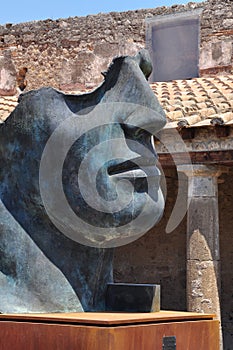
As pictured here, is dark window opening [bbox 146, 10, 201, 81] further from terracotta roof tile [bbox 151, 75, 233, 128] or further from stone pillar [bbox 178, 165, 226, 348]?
stone pillar [bbox 178, 165, 226, 348]

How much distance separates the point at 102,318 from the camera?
216cm

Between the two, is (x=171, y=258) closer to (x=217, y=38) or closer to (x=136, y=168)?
(x=217, y=38)

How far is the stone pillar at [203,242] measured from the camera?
8.20 meters

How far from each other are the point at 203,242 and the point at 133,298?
19.2ft

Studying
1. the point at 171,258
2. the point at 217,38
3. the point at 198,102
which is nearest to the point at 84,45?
the point at 217,38

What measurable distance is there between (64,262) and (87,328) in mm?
427

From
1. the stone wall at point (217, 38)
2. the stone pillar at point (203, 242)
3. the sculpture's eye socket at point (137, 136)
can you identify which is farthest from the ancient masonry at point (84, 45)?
the sculpture's eye socket at point (137, 136)

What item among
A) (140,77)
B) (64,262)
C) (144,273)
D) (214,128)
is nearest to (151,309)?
(64,262)

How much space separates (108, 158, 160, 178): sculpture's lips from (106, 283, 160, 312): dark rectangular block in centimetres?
40

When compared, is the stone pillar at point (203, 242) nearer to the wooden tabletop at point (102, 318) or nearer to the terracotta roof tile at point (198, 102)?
the terracotta roof tile at point (198, 102)

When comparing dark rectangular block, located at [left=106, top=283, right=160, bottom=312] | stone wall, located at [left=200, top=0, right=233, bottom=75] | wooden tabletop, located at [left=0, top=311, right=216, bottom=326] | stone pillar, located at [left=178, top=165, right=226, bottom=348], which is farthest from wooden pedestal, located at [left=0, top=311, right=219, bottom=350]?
stone wall, located at [left=200, top=0, right=233, bottom=75]

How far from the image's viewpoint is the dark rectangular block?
8.25 feet

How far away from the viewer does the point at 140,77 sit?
2.59m

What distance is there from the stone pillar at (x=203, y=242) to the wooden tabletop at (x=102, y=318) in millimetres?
5862
